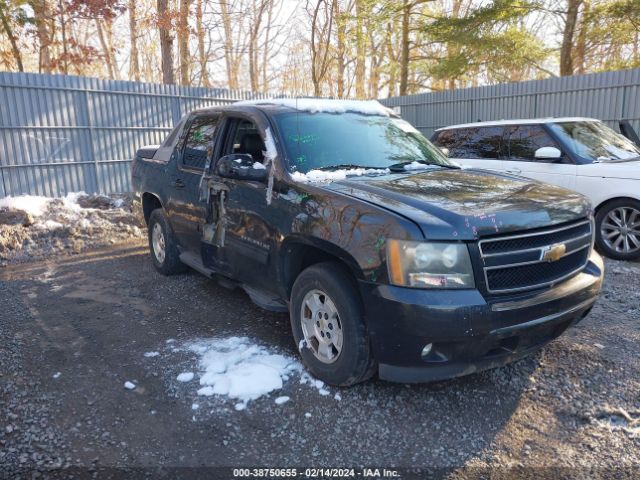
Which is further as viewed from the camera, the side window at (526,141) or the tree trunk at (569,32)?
the tree trunk at (569,32)

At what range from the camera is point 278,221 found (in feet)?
11.6

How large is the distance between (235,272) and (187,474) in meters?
1.89

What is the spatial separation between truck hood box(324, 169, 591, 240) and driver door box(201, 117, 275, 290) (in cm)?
Result: 72

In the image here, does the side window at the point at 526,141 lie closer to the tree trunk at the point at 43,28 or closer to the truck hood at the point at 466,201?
the truck hood at the point at 466,201

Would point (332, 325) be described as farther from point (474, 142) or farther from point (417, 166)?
point (474, 142)

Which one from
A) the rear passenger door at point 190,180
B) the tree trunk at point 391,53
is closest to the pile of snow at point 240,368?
the rear passenger door at point 190,180

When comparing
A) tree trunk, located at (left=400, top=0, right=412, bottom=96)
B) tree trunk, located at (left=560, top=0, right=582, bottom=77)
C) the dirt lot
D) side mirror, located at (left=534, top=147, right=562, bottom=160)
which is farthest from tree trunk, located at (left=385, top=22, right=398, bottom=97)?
the dirt lot

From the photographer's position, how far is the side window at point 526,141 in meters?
6.87

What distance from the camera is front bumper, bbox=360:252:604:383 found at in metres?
2.65

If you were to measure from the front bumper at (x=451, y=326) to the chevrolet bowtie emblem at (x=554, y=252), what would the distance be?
19 centimetres

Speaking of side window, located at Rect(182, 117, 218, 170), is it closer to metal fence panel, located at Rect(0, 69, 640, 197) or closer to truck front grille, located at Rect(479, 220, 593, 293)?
truck front grille, located at Rect(479, 220, 593, 293)

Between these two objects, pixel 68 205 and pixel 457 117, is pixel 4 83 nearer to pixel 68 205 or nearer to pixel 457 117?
pixel 68 205

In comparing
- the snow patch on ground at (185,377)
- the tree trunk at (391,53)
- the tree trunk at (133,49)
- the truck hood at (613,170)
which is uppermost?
the tree trunk at (133,49)

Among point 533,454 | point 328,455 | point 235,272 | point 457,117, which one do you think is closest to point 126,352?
point 235,272
